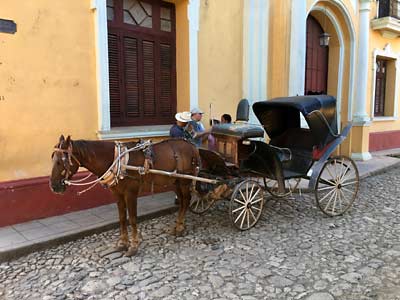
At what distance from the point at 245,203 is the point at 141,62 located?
311 centimetres

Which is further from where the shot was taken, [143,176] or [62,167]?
[143,176]

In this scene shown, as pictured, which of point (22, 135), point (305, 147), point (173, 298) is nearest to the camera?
point (173, 298)

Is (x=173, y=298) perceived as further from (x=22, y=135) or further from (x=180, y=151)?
(x=22, y=135)

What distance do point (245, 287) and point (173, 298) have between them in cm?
71

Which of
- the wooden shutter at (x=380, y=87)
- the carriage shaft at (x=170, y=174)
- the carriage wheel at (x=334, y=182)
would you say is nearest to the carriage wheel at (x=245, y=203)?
the carriage shaft at (x=170, y=174)

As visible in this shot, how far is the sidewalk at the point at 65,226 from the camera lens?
427 cm

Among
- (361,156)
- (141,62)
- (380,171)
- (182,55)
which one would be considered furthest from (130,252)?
(361,156)

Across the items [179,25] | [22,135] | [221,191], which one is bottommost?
[221,191]

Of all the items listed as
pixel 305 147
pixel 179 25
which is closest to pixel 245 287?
pixel 305 147

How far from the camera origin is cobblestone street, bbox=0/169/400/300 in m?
3.48

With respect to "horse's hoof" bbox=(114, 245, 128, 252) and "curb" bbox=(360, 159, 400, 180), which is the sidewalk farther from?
"curb" bbox=(360, 159, 400, 180)

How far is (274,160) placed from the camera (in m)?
5.20

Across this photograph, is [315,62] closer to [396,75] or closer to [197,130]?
[396,75]

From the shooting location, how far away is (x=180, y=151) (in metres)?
4.57
